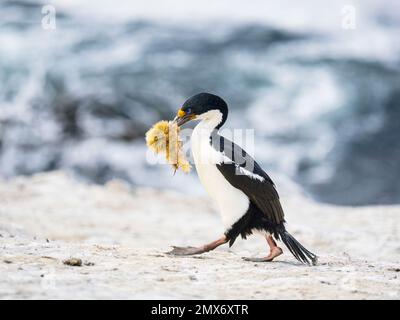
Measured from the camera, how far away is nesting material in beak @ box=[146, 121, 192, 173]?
5645 mm

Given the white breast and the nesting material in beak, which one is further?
the nesting material in beak

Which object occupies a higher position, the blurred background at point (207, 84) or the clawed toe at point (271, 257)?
the blurred background at point (207, 84)

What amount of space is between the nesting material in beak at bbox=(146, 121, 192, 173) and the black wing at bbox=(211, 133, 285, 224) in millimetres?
300

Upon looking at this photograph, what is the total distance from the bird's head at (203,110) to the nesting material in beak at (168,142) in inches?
3.9

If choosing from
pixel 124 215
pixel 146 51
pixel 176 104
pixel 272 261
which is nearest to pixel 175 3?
pixel 146 51

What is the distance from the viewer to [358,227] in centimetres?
913

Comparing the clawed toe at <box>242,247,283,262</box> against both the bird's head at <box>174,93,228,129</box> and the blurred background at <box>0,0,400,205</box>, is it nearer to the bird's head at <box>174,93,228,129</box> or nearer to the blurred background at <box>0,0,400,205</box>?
the bird's head at <box>174,93,228,129</box>

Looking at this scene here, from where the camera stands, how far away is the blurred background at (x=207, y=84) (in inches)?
579

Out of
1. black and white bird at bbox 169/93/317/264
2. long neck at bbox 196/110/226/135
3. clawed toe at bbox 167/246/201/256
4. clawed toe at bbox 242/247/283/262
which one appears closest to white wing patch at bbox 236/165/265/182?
black and white bird at bbox 169/93/317/264

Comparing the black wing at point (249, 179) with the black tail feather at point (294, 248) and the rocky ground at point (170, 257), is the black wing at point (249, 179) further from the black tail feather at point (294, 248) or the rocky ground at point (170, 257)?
the rocky ground at point (170, 257)

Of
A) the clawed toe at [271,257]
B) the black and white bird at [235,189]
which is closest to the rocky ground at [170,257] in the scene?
the clawed toe at [271,257]

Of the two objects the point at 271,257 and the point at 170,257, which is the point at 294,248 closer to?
the point at 271,257

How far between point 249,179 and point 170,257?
800 millimetres

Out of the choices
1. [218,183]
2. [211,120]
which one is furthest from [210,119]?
[218,183]
